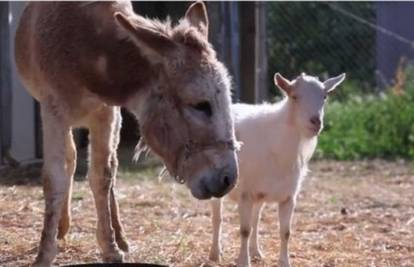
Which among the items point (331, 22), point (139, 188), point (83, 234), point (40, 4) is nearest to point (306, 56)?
point (331, 22)

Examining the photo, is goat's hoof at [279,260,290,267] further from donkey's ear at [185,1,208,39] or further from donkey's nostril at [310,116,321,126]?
donkey's ear at [185,1,208,39]

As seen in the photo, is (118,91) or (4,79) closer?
(118,91)

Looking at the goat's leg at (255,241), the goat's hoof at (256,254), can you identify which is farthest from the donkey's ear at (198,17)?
the goat's hoof at (256,254)

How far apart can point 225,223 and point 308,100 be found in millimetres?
2040

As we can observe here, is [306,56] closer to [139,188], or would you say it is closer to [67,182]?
[139,188]

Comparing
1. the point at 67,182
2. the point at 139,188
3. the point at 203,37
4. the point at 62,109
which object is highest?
the point at 203,37

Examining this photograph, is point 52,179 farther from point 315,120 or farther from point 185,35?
point 315,120

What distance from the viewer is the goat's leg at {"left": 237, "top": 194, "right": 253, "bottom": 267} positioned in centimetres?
655

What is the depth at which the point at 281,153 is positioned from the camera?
22.0 feet

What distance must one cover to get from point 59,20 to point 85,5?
164mm

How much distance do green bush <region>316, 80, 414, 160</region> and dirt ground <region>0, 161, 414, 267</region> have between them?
54.9 inches

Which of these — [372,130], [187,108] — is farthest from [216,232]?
[372,130]

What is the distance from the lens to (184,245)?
284 inches

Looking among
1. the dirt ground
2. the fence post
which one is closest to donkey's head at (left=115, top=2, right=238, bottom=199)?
the dirt ground
